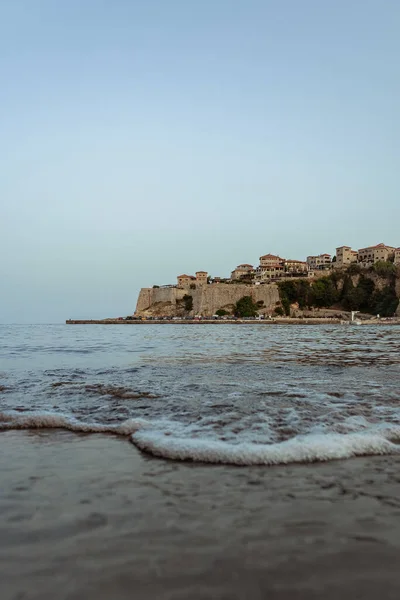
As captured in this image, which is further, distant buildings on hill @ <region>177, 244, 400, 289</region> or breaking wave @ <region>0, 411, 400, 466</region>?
distant buildings on hill @ <region>177, 244, 400, 289</region>

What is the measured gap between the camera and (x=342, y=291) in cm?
6294

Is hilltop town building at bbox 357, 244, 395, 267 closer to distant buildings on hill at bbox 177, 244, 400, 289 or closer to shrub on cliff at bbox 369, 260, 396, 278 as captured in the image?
distant buildings on hill at bbox 177, 244, 400, 289

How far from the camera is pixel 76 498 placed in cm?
216

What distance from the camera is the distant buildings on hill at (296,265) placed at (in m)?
70.1

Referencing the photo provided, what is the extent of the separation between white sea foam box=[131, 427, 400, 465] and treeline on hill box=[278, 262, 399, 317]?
5926 cm

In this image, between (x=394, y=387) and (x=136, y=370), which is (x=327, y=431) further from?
(x=136, y=370)

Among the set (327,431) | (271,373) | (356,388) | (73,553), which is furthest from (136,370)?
(73,553)

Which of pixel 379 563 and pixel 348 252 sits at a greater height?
pixel 348 252

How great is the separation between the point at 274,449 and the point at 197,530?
116 centimetres

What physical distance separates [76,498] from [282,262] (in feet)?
265

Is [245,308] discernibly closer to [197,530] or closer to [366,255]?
[366,255]

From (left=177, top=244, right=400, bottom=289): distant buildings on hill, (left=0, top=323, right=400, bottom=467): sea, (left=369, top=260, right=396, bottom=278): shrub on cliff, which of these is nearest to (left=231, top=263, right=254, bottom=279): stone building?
(left=177, top=244, right=400, bottom=289): distant buildings on hill

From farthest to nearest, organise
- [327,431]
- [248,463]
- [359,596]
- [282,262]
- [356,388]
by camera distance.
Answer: [282,262], [356,388], [327,431], [248,463], [359,596]

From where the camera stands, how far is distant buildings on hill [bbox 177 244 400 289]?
70.1 metres
